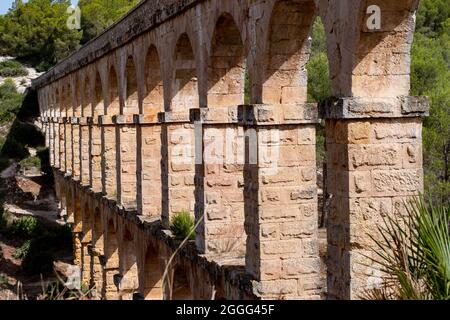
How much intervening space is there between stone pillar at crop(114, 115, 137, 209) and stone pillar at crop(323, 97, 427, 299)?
8.74 meters

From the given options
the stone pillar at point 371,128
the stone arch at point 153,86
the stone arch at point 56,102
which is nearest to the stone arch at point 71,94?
the stone arch at point 56,102

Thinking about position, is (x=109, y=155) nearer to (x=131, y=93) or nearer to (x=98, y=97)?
(x=131, y=93)

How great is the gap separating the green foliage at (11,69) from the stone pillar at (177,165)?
3793cm

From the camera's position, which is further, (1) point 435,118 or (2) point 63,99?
(2) point 63,99

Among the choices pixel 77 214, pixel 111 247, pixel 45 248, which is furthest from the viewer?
pixel 45 248

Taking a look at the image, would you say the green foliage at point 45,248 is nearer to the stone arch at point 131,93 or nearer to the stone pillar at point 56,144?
the stone pillar at point 56,144

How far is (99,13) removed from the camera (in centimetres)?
4362

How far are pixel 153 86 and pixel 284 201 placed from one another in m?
5.77

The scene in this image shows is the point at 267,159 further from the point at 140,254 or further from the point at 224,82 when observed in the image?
the point at 140,254

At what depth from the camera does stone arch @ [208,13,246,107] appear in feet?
29.5

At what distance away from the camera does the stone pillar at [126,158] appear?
14156 mm

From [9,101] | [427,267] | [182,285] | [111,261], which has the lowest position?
[111,261]

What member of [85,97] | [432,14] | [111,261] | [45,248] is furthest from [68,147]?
[432,14]
